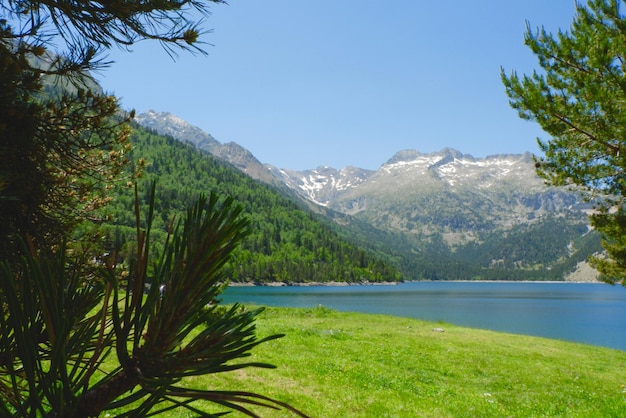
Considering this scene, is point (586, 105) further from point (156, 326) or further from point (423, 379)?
point (156, 326)

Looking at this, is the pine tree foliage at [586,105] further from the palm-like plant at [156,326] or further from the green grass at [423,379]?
the palm-like plant at [156,326]

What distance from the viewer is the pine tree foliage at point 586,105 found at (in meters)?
10.8

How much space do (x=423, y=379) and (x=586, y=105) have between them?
1023cm

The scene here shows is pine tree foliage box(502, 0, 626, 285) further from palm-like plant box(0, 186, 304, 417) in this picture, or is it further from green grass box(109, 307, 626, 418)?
palm-like plant box(0, 186, 304, 417)

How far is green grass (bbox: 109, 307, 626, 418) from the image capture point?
11.2 m

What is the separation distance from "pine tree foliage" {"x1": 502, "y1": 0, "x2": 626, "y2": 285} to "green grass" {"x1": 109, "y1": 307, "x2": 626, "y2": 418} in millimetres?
6101

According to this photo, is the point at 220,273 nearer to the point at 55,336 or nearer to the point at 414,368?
the point at 55,336

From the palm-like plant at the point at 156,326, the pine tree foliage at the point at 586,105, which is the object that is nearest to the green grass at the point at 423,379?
the pine tree foliage at the point at 586,105

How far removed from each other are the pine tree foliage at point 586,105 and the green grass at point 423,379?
6.10 metres

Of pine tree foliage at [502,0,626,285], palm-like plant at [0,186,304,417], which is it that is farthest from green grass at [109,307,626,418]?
palm-like plant at [0,186,304,417]

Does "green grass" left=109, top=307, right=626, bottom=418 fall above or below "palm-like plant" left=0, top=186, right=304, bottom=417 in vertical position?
below

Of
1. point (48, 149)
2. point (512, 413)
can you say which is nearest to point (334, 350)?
point (512, 413)

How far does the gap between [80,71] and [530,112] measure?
42.4 ft

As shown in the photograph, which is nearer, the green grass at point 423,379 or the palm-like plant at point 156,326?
the palm-like plant at point 156,326
